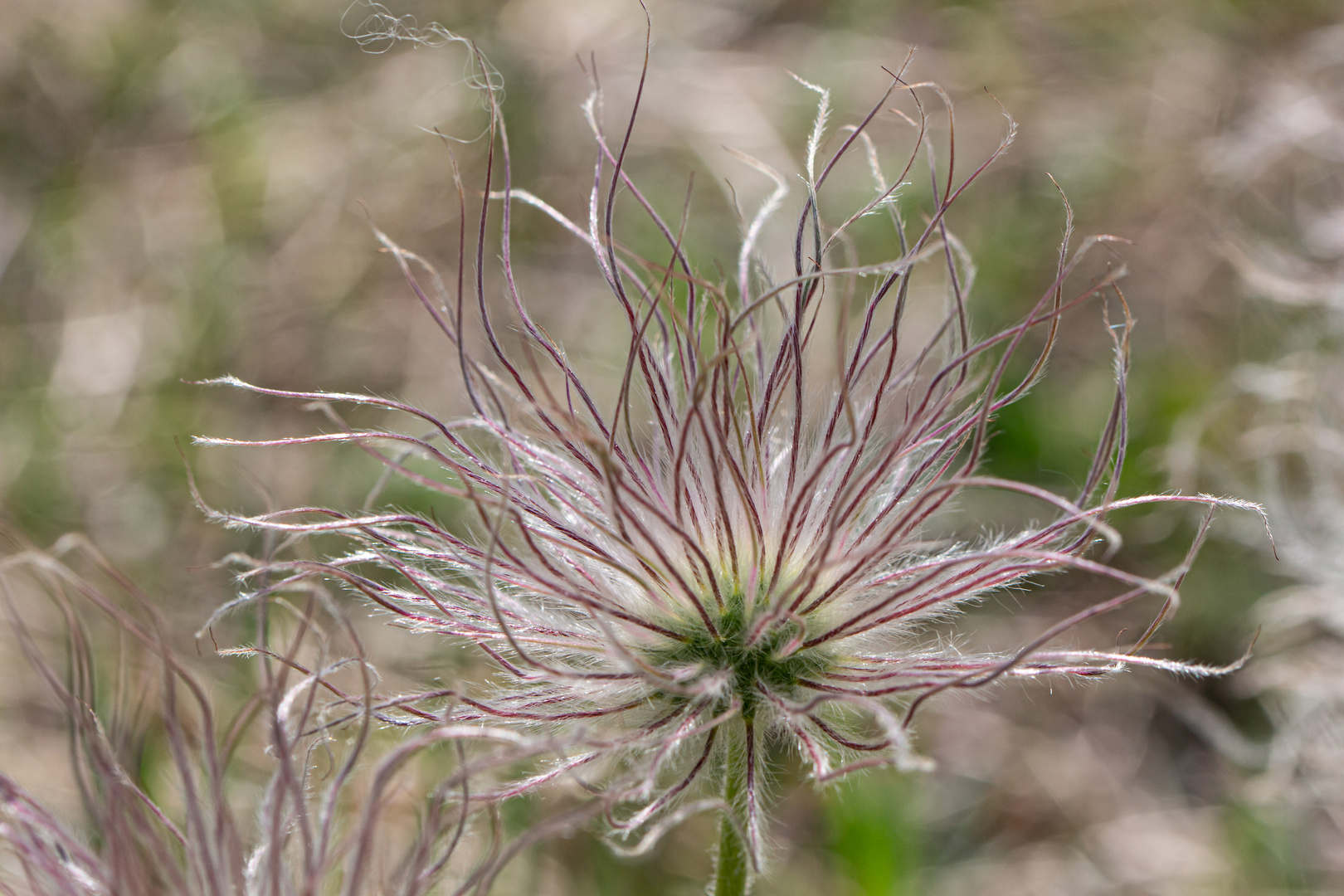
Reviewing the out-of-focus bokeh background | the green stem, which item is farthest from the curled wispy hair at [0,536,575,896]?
the out-of-focus bokeh background

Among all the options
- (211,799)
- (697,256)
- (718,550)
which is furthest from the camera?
(697,256)

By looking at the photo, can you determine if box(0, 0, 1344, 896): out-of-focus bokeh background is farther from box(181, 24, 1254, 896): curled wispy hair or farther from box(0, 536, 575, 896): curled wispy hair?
box(0, 536, 575, 896): curled wispy hair

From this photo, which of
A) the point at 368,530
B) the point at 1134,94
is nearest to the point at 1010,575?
the point at 368,530

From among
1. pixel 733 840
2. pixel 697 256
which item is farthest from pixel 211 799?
pixel 697 256

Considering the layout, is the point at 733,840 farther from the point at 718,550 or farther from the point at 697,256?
the point at 697,256

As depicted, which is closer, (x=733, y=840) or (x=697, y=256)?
(x=733, y=840)
